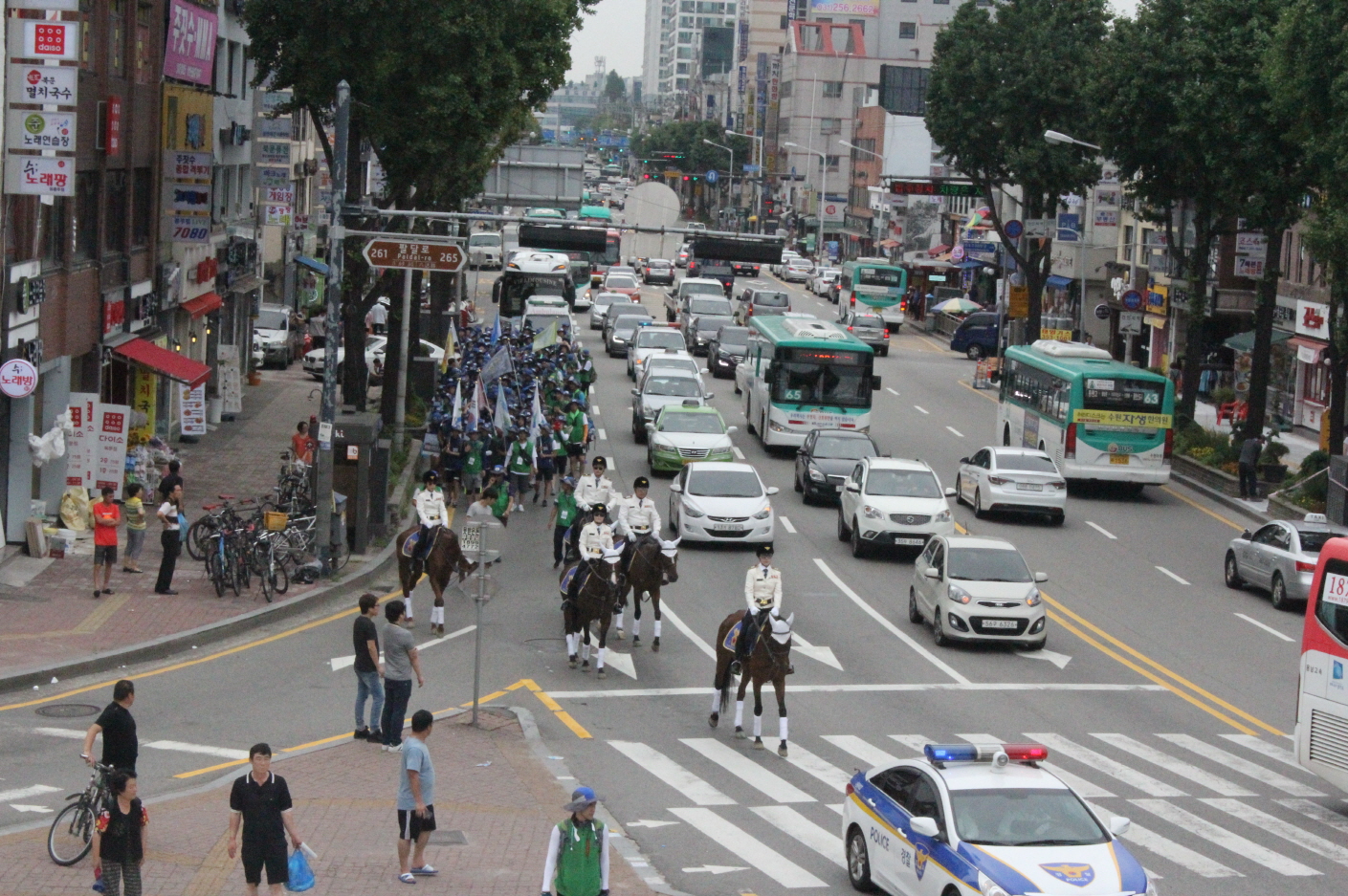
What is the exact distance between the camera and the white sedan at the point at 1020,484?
35.0 metres

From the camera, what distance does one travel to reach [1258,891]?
583 inches

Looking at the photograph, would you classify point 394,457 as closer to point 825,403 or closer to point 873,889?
point 825,403

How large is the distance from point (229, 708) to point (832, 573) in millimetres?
12750

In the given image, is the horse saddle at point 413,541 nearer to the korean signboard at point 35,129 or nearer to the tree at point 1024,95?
the korean signboard at point 35,129

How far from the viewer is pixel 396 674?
18078 millimetres

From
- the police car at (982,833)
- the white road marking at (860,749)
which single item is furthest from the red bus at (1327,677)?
the police car at (982,833)

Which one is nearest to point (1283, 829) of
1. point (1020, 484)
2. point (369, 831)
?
point (369, 831)

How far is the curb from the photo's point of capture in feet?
47.2

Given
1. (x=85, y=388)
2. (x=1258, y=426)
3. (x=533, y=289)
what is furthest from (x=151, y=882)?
(x=533, y=289)

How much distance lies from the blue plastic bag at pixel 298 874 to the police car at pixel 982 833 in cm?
457

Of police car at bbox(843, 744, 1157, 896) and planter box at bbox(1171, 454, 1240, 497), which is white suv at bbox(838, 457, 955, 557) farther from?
police car at bbox(843, 744, 1157, 896)

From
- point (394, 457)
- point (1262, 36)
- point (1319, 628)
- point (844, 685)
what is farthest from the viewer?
point (1262, 36)

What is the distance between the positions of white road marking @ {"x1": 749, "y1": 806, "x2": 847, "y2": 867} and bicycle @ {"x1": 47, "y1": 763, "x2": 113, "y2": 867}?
20.4ft

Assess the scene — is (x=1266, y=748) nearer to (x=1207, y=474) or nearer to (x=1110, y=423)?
(x=1110, y=423)
